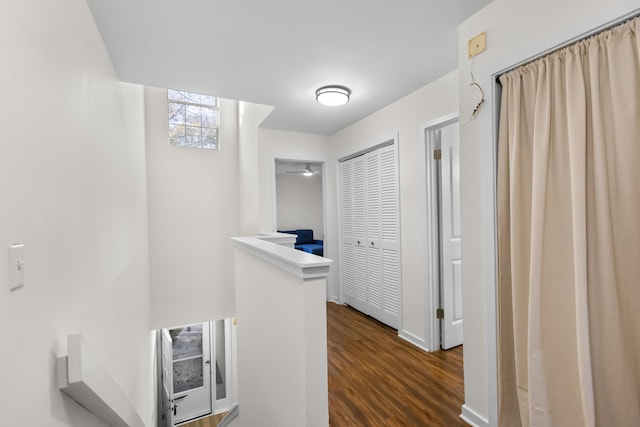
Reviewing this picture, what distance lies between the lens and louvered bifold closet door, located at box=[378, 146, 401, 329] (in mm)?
3051

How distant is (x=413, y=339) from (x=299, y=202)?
15.4 ft

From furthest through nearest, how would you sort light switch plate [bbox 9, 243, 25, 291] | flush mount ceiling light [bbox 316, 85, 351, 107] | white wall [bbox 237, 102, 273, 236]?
white wall [bbox 237, 102, 273, 236] → flush mount ceiling light [bbox 316, 85, 351, 107] → light switch plate [bbox 9, 243, 25, 291]

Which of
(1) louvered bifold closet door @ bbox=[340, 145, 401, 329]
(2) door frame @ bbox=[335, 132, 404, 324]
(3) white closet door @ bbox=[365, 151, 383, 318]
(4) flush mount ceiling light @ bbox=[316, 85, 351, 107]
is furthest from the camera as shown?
(3) white closet door @ bbox=[365, 151, 383, 318]

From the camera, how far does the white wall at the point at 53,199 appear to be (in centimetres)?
76

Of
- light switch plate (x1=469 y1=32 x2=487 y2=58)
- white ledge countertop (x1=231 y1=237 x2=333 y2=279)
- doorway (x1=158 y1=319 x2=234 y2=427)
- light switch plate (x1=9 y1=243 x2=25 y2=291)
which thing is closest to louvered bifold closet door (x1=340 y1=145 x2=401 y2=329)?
light switch plate (x1=469 y1=32 x2=487 y2=58)

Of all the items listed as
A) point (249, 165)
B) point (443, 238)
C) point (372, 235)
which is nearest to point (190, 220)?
point (249, 165)

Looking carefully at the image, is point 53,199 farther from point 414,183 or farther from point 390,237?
point 390,237

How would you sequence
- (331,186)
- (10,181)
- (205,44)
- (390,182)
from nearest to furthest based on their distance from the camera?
1. (10,181)
2. (205,44)
3. (390,182)
4. (331,186)

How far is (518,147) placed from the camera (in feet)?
4.70

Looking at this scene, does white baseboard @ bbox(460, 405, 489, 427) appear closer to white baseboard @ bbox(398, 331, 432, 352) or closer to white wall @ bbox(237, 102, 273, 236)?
white baseboard @ bbox(398, 331, 432, 352)

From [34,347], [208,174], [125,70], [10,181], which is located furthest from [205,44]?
[208,174]

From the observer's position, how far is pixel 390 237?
125 inches

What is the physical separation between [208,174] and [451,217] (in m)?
3.65

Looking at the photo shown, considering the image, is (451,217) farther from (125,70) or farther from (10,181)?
(125,70)
